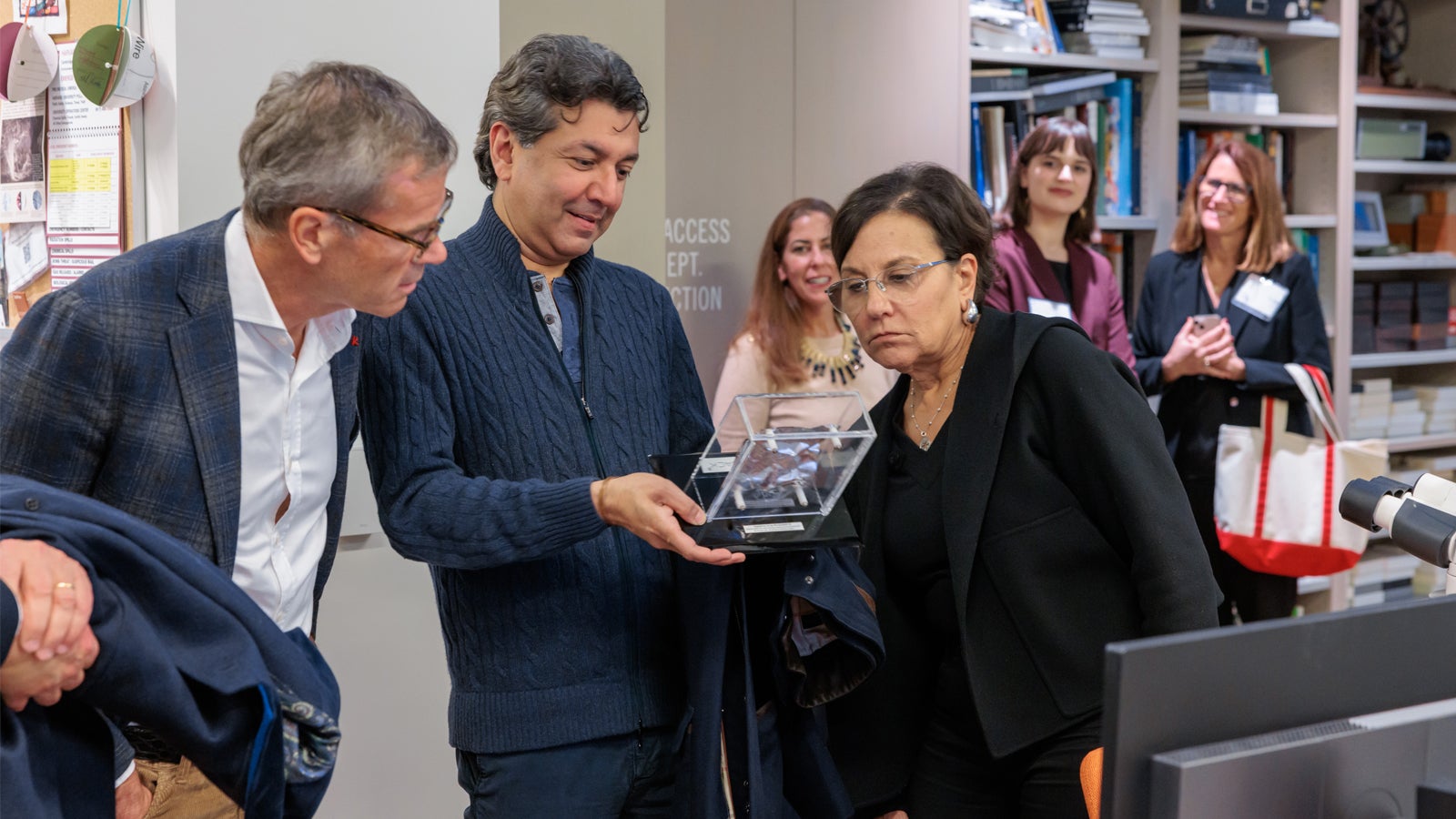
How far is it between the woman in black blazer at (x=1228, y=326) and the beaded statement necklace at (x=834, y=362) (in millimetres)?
999

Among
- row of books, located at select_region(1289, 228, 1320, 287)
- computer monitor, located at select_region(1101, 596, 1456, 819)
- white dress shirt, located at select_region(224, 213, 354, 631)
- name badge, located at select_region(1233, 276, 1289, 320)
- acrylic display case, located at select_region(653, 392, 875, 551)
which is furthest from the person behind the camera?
row of books, located at select_region(1289, 228, 1320, 287)

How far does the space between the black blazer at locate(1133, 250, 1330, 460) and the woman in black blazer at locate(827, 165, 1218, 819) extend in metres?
2.22

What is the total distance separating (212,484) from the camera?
1414mm

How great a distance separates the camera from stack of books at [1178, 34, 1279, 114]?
4.72 meters

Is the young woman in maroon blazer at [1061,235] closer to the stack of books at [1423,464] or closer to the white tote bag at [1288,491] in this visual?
the white tote bag at [1288,491]

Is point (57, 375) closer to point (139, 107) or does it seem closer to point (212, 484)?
point (212, 484)

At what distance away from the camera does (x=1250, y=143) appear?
4859mm

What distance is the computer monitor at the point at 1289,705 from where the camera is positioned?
33.7 inches

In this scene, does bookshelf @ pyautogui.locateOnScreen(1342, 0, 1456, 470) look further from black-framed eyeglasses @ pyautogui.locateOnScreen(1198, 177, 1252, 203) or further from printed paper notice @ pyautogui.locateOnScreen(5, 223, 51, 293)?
printed paper notice @ pyautogui.locateOnScreen(5, 223, 51, 293)

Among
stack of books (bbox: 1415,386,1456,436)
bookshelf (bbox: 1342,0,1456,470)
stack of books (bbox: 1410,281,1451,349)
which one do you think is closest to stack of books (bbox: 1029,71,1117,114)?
bookshelf (bbox: 1342,0,1456,470)

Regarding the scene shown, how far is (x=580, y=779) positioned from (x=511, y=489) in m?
0.39

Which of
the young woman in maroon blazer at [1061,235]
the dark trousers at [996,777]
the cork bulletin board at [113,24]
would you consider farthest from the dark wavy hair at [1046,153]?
the cork bulletin board at [113,24]

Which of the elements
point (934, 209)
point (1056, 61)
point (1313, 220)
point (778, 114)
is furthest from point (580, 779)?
point (1313, 220)

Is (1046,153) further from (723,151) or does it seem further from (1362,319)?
(1362,319)
